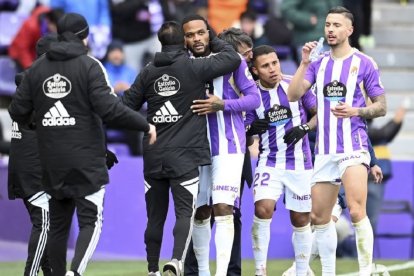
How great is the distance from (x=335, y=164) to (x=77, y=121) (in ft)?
8.21

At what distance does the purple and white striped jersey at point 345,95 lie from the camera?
11.6 m

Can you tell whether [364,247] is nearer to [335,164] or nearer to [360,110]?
[335,164]

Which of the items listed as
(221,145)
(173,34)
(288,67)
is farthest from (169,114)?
(288,67)

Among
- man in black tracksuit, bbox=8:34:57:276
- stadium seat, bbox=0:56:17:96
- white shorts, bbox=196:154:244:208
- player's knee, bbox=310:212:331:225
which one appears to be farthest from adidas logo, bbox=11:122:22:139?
stadium seat, bbox=0:56:17:96

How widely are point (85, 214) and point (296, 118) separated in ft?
8.55

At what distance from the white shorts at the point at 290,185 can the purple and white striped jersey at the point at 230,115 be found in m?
0.44

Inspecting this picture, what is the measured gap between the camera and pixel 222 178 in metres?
11.6

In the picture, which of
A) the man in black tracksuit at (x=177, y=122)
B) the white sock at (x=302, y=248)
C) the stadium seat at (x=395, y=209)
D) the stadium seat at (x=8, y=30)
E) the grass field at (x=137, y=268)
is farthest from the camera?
the stadium seat at (x=8, y=30)

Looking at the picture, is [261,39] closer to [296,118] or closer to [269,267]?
[269,267]

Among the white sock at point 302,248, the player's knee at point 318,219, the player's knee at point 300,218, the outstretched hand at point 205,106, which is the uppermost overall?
the outstretched hand at point 205,106

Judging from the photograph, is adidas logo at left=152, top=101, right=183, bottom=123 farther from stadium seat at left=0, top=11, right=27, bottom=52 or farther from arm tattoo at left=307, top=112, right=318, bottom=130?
stadium seat at left=0, top=11, right=27, bottom=52

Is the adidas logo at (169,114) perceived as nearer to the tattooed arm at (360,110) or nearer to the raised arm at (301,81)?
the raised arm at (301,81)

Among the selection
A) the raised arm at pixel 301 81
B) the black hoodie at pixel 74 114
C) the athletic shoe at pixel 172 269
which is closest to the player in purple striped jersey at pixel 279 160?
the raised arm at pixel 301 81

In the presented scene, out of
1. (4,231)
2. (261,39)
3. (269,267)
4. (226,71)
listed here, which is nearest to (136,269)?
(269,267)
